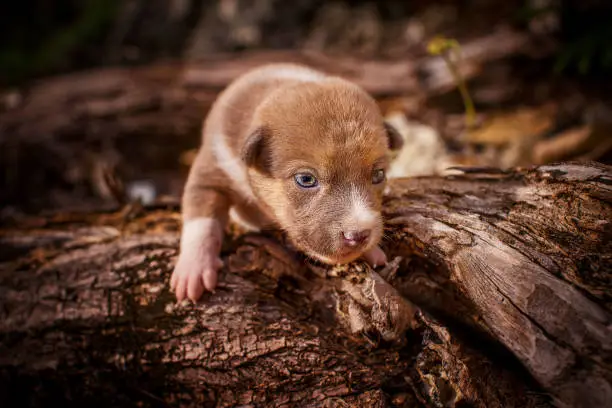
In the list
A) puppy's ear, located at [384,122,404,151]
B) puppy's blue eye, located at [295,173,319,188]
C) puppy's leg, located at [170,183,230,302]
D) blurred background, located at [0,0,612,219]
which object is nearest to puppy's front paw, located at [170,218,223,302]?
puppy's leg, located at [170,183,230,302]

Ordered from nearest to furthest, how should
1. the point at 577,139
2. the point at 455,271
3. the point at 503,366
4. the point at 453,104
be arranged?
the point at 503,366 < the point at 455,271 < the point at 577,139 < the point at 453,104

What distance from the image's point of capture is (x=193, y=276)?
3270mm

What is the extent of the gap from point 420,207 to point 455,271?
2.06 feet

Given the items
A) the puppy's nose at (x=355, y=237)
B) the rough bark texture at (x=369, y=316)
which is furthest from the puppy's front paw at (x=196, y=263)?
the puppy's nose at (x=355, y=237)

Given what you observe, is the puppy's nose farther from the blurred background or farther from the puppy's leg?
the blurred background

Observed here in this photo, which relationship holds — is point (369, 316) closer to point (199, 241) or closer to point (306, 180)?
point (306, 180)

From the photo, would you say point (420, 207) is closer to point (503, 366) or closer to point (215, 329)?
point (503, 366)

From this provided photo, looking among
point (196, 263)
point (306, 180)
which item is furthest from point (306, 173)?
point (196, 263)

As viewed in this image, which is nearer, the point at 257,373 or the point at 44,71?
the point at 257,373

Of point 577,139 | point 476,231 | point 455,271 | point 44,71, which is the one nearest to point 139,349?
point 455,271

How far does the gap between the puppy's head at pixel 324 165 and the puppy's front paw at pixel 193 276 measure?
626 millimetres

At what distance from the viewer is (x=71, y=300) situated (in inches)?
135

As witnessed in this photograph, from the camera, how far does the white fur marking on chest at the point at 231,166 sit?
147 inches

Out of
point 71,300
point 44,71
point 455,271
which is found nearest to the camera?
point 455,271
